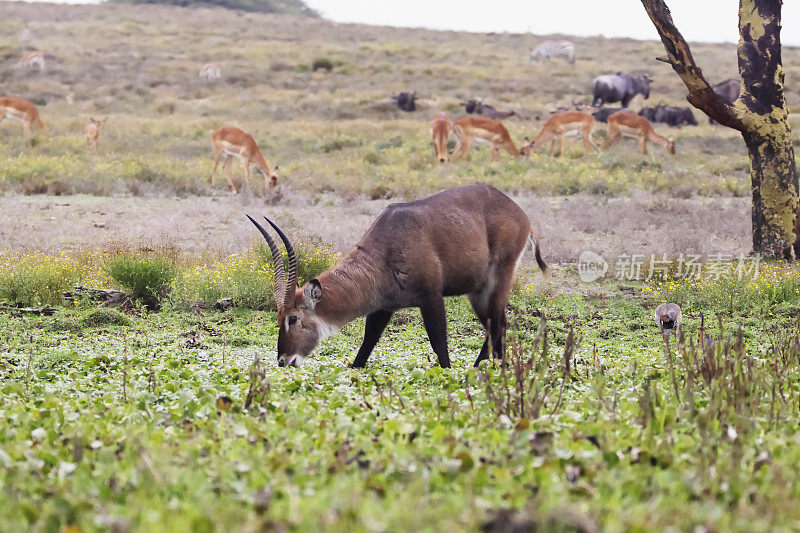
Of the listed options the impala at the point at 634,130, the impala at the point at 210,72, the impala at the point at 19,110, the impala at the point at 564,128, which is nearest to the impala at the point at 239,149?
the impala at the point at 19,110

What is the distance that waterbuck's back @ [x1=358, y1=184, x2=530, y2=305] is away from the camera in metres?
7.79

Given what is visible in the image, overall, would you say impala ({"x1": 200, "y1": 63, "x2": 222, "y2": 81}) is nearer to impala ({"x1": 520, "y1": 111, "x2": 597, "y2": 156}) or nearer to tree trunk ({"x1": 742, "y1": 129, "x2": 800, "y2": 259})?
impala ({"x1": 520, "y1": 111, "x2": 597, "y2": 156})

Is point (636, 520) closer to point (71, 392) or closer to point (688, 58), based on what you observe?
point (71, 392)

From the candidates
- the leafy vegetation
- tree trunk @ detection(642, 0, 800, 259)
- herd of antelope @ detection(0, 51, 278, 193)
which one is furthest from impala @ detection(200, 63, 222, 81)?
tree trunk @ detection(642, 0, 800, 259)

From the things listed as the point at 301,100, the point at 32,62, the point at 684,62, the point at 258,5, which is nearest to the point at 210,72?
the point at 32,62

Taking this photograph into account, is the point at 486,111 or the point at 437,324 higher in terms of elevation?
the point at 486,111

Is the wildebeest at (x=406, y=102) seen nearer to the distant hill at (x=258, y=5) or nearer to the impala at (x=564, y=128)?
the impala at (x=564, y=128)

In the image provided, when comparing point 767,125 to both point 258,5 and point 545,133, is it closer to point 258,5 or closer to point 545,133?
point 545,133

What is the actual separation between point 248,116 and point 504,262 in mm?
29205

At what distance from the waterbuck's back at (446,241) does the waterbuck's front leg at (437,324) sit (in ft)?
0.42

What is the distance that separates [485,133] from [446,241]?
18874mm

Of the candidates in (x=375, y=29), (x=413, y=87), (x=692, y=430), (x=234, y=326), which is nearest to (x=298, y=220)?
(x=234, y=326)

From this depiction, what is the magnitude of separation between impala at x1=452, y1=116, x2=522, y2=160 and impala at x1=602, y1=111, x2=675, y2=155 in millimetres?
3962

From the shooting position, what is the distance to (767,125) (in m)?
12.6
